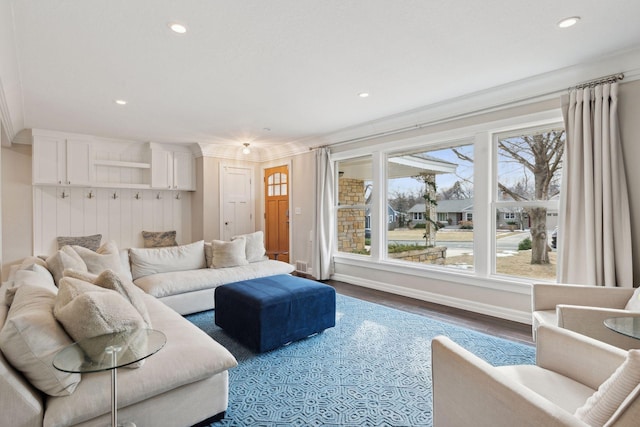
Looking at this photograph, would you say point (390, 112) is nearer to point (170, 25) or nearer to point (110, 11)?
point (170, 25)

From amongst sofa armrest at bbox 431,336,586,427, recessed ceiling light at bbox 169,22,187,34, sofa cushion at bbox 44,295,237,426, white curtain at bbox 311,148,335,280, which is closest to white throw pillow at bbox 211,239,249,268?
white curtain at bbox 311,148,335,280

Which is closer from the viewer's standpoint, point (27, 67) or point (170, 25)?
point (170, 25)

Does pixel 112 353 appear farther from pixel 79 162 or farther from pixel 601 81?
pixel 79 162

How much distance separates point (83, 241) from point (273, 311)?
13.4 ft

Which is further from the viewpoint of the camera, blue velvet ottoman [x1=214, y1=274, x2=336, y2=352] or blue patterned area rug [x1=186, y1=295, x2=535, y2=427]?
blue velvet ottoman [x1=214, y1=274, x2=336, y2=352]

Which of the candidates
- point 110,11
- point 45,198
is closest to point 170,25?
point 110,11

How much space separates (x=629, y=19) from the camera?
2082mm

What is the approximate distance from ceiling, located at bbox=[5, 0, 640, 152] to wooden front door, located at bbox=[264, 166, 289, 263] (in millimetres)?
2395

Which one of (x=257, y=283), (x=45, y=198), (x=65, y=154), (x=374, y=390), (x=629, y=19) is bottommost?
(x=374, y=390)

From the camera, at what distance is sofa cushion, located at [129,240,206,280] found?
12.5ft

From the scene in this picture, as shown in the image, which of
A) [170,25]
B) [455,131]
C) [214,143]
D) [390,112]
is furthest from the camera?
[214,143]

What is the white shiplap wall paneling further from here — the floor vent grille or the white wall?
the floor vent grille

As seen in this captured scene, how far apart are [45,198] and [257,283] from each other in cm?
412

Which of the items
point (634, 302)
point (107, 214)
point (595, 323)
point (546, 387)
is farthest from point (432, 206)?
point (107, 214)
